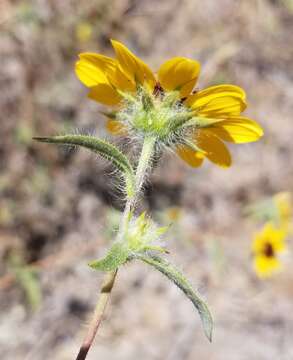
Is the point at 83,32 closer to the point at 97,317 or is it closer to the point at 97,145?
the point at 97,145

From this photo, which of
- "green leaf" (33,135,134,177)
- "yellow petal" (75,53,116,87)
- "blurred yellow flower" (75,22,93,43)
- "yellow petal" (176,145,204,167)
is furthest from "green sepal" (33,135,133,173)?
"blurred yellow flower" (75,22,93,43)

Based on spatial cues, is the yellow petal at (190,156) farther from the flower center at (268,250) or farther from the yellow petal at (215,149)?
the flower center at (268,250)

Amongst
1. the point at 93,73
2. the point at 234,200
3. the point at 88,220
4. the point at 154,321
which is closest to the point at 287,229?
the point at 234,200

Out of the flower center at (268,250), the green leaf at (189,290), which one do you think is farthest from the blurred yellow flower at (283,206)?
the green leaf at (189,290)

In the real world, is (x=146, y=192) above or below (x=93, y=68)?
below

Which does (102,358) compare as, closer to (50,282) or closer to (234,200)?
(50,282)

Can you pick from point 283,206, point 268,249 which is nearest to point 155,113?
point 283,206

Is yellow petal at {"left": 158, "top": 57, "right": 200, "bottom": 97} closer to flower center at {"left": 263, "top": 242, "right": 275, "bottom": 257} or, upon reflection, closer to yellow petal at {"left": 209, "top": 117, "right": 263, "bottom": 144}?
yellow petal at {"left": 209, "top": 117, "right": 263, "bottom": 144}
